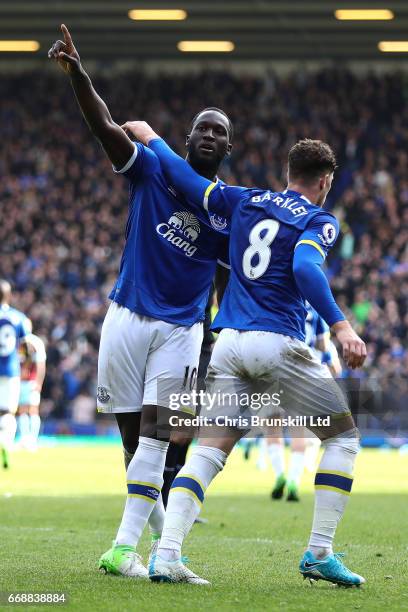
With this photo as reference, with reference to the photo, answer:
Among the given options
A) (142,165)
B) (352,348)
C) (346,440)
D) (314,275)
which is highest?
(142,165)

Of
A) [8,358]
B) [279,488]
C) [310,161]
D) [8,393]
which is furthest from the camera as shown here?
[8,358]

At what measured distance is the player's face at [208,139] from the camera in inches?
260

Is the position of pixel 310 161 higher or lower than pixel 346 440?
higher

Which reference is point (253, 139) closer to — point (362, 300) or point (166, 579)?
point (362, 300)

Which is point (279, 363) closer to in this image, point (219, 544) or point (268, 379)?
point (268, 379)

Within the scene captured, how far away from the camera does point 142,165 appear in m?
6.50

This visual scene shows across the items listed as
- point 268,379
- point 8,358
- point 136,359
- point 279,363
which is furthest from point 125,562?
point 8,358

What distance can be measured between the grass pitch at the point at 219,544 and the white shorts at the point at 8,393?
47.6 inches

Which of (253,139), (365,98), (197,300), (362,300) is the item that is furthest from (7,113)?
(197,300)

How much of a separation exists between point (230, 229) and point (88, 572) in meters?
2.00

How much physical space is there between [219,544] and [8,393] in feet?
31.1

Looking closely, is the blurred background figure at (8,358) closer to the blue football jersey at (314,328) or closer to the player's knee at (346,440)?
the blue football jersey at (314,328)

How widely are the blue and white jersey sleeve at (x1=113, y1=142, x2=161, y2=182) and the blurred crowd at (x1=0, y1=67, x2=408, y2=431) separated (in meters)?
18.6

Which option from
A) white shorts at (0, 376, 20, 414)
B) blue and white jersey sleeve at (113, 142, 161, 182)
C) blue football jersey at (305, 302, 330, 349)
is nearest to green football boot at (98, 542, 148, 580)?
blue and white jersey sleeve at (113, 142, 161, 182)
